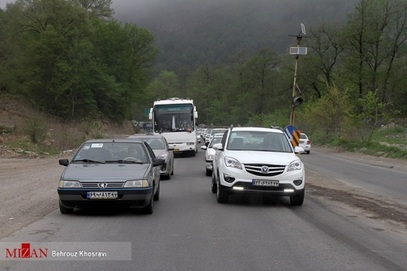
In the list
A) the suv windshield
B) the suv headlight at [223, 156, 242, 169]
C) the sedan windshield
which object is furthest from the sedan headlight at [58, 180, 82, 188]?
the suv windshield

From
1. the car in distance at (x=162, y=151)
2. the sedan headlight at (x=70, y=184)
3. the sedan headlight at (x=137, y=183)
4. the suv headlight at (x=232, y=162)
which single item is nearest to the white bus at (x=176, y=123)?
the car in distance at (x=162, y=151)

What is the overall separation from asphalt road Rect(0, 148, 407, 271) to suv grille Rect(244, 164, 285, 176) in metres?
0.79

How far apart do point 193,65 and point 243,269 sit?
13887cm

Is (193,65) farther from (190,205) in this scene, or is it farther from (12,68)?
(190,205)

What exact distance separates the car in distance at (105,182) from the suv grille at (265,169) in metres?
2.20

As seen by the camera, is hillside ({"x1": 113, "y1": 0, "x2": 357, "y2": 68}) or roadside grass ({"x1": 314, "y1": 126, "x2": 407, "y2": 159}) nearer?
roadside grass ({"x1": 314, "y1": 126, "x2": 407, "y2": 159})

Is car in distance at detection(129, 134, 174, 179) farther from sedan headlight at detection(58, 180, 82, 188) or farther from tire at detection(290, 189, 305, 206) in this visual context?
sedan headlight at detection(58, 180, 82, 188)

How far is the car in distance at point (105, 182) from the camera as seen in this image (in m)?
9.95

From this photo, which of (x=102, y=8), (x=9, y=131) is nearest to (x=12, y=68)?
(x=9, y=131)

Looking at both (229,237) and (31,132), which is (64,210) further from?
(31,132)

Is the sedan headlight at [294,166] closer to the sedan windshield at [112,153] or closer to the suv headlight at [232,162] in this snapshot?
the suv headlight at [232,162]

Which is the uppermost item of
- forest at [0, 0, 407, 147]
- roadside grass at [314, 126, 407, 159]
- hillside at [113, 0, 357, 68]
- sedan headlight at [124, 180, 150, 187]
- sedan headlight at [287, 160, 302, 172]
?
→ hillside at [113, 0, 357, 68]

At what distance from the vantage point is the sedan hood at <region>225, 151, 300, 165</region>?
12.0 meters

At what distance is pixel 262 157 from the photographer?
1220cm
